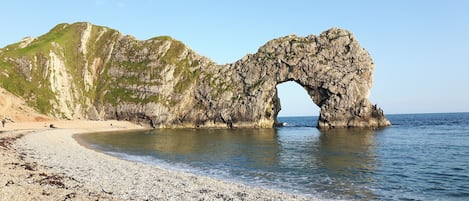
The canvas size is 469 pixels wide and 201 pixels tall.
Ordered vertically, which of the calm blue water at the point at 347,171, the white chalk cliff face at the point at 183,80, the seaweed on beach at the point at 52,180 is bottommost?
the calm blue water at the point at 347,171

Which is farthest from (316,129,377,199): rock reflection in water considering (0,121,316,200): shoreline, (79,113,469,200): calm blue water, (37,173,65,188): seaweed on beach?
(37,173,65,188): seaweed on beach

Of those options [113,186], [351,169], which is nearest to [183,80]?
[351,169]

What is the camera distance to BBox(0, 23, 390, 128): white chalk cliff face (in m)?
117

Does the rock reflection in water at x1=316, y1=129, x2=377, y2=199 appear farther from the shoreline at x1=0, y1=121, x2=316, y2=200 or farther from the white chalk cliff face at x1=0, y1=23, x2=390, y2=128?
the white chalk cliff face at x1=0, y1=23, x2=390, y2=128

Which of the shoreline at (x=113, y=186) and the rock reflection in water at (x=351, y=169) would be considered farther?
the rock reflection in water at (x=351, y=169)

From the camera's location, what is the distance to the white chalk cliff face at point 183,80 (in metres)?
117

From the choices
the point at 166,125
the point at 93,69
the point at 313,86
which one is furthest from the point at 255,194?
the point at 93,69

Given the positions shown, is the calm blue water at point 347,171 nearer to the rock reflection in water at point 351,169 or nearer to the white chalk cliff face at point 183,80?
the rock reflection in water at point 351,169

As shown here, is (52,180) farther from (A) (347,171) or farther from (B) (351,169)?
(B) (351,169)

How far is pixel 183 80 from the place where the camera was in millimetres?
138000

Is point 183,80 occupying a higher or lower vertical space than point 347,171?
higher

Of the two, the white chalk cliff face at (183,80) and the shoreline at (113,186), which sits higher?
the white chalk cliff face at (183,80)

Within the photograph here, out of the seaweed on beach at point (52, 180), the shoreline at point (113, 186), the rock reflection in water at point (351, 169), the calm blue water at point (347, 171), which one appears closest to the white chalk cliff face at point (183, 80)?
the rock reflection in water at point (351, 169)

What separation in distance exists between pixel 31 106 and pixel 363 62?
11171 cm
